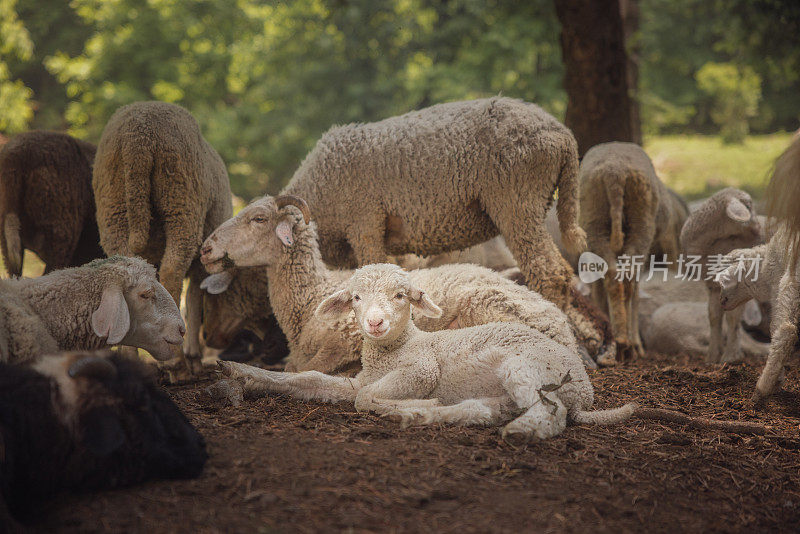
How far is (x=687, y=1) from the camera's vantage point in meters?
16.1

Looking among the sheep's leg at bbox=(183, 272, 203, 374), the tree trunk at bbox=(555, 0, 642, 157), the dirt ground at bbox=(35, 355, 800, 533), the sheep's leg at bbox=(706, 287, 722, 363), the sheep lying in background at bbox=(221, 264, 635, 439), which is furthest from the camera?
the tree trunk at bbox=(555, 0, 642, 157)

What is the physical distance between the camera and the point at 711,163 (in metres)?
19.9

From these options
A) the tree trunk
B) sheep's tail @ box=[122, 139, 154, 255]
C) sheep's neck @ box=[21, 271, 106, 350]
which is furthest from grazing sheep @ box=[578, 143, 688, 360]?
sheep's neck @ box=[21, 271, 106, 350]

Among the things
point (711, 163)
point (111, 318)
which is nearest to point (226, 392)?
point (111, 318)

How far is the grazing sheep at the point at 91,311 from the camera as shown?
362 cm

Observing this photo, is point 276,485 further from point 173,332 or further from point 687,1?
point 687,1

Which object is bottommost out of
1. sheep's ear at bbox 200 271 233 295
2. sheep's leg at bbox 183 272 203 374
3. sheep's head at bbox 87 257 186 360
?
sheep's leg at bbox 183 272 203 374

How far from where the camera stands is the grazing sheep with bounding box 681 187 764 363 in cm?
701

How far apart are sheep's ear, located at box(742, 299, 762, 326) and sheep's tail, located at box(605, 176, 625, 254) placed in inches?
92.1

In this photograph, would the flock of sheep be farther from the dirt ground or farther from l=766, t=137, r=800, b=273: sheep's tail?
the dirt ground

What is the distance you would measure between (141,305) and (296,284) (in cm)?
150

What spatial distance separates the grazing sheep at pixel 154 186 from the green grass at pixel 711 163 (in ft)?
49.0

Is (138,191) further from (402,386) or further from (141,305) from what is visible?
(402,386)

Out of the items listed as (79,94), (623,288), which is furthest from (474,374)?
(79,94)
